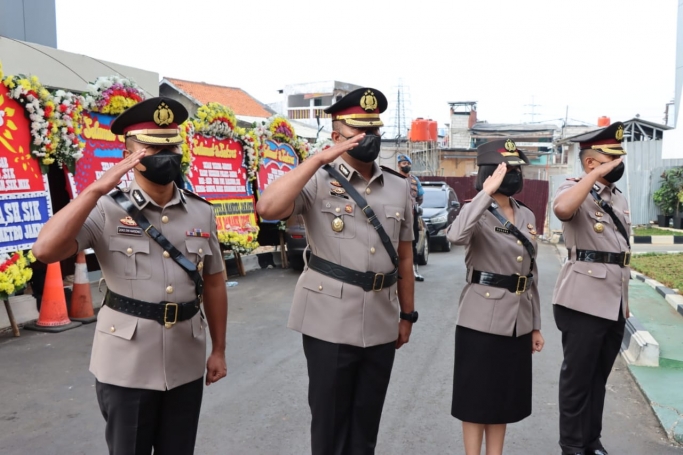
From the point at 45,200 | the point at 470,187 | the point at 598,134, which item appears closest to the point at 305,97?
the point at 470,187

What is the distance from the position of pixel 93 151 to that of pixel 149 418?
5.94 m

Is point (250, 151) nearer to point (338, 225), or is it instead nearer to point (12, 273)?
point (12, 273)

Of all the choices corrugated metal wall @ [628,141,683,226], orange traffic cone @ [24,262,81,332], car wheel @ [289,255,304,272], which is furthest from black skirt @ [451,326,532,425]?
corrugated metal wall @ [628,141,683,226]

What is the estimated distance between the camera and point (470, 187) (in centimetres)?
2447

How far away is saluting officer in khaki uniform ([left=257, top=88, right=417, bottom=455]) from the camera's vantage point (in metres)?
2.94

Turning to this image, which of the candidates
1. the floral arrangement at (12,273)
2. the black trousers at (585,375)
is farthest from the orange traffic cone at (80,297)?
the black trousers at (585,375)

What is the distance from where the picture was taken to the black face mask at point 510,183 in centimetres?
342

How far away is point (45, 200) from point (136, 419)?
17.4 feet

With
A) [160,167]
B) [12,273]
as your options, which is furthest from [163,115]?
[12,273]

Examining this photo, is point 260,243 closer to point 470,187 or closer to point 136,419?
point 136,419

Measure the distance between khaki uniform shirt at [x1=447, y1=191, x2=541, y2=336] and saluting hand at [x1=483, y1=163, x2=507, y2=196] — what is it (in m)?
0.13

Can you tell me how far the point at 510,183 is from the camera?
3.42 m

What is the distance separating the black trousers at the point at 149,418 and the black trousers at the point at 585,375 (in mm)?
2372

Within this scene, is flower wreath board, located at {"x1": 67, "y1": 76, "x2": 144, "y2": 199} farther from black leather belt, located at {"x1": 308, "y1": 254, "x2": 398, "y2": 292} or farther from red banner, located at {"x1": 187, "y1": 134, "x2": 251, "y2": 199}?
black leather belt, located at {"x1": 308, "y1": 254, "x2": 398, "y2": 292}
